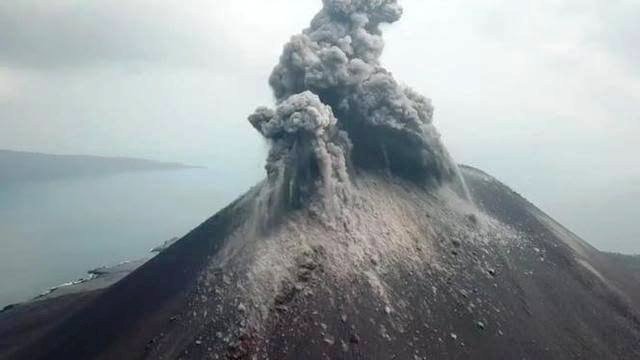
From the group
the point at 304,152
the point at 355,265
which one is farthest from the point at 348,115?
the point at 355,265

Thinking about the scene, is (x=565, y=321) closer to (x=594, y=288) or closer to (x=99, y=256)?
(x=594, y=288)

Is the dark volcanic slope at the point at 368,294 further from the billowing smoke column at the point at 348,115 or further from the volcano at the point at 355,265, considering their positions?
the billowing smoke column at the point at 348,115

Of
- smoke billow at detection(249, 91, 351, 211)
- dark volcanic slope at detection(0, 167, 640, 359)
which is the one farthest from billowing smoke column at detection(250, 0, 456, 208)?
dark volcanic slope at detection(0, 167, 640, 359)

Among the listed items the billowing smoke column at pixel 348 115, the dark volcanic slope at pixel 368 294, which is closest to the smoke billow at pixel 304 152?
the billowing smoke column at pixel 348 115

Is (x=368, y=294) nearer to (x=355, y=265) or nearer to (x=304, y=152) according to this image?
(x=355, y=265)

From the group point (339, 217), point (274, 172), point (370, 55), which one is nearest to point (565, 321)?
point (339, 217)

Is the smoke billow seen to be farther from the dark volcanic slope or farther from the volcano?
the dark volcanic slope
